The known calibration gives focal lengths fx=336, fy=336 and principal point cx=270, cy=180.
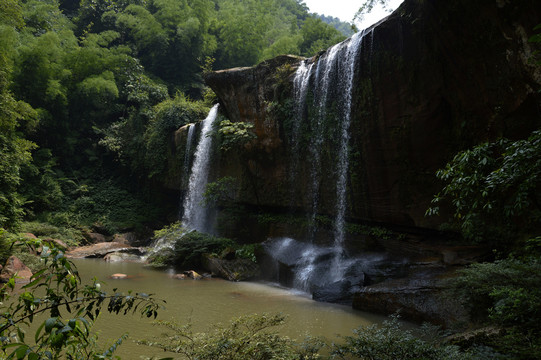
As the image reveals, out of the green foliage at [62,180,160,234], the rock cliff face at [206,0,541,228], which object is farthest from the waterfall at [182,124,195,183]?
the rock cliff face at [206,0,541,228]

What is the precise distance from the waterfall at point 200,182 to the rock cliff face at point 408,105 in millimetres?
3033

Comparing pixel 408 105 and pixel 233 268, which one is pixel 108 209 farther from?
pixel 408 105

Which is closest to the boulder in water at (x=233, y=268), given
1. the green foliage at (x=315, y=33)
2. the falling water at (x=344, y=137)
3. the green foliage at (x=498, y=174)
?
the falling water at (x=344, y=137)

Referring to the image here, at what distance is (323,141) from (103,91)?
14.1m

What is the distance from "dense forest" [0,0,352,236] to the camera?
14699 mm

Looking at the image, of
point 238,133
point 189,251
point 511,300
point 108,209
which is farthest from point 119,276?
point 108,209

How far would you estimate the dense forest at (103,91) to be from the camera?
48.2ft


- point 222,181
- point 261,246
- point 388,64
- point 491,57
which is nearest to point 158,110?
point 222,181

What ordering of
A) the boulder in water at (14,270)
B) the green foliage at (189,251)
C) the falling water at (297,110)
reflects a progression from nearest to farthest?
the boulder in water at (14,270) < the green foliage at (189,251) < the falling water at (297,110)

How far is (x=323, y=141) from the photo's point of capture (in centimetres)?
1061

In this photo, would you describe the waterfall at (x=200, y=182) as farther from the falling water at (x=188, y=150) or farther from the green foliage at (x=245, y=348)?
the green foliage at (x=245, y=348)

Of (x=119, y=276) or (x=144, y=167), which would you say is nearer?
(x=119, y=276)

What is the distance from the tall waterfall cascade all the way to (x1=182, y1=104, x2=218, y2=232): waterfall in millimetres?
4969

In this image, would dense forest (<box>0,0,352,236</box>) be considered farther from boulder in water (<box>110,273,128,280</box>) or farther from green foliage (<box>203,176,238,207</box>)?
green foliage (<box>203,176,238,207</box>)
